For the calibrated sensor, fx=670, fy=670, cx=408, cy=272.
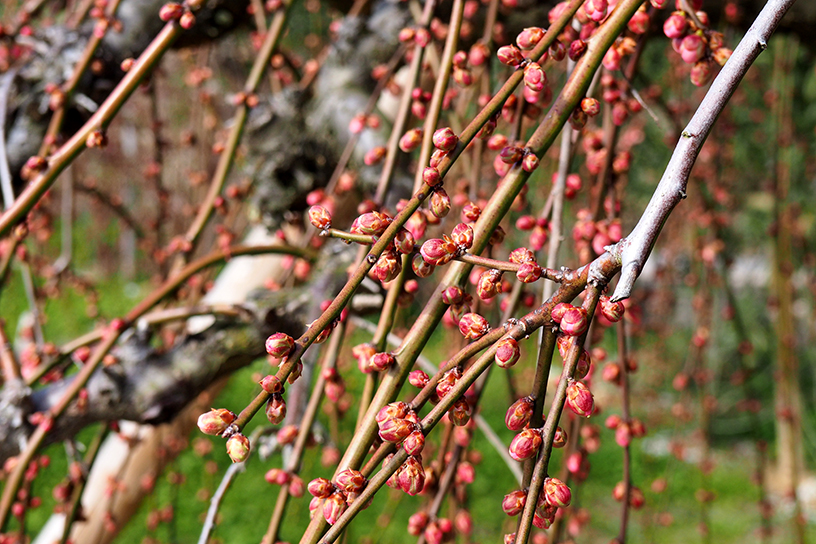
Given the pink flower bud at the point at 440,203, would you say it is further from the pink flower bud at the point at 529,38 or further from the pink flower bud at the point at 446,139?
the pink flower bud at the point at 529,38

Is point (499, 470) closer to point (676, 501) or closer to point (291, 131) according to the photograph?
point (676, 501)

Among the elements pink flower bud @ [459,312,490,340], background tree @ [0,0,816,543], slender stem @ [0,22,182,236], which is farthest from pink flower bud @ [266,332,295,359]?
slender stem @ [0,22,182,236]

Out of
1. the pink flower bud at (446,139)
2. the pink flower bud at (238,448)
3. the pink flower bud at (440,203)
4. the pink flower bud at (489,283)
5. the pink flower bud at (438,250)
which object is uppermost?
the pink flower bud at (446,139)

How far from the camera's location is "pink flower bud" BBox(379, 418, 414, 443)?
37 cm

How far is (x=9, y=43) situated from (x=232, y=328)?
706 millimetres

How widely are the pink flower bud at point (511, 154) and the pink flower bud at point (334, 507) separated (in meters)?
0.24

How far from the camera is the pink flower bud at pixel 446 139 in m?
0.43

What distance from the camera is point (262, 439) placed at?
0.77m

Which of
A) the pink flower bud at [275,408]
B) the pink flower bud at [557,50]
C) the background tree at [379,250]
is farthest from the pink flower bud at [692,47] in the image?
the pink flower bud at [275,408]

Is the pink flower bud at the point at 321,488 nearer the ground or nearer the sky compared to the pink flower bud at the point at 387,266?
nearer the ground

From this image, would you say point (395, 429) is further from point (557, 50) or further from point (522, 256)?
point (557, 50)

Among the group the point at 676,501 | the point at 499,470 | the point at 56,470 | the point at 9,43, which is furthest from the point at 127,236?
the point at 9,43

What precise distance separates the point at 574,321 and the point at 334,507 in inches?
6.8

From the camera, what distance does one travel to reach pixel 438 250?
15.6 inches
